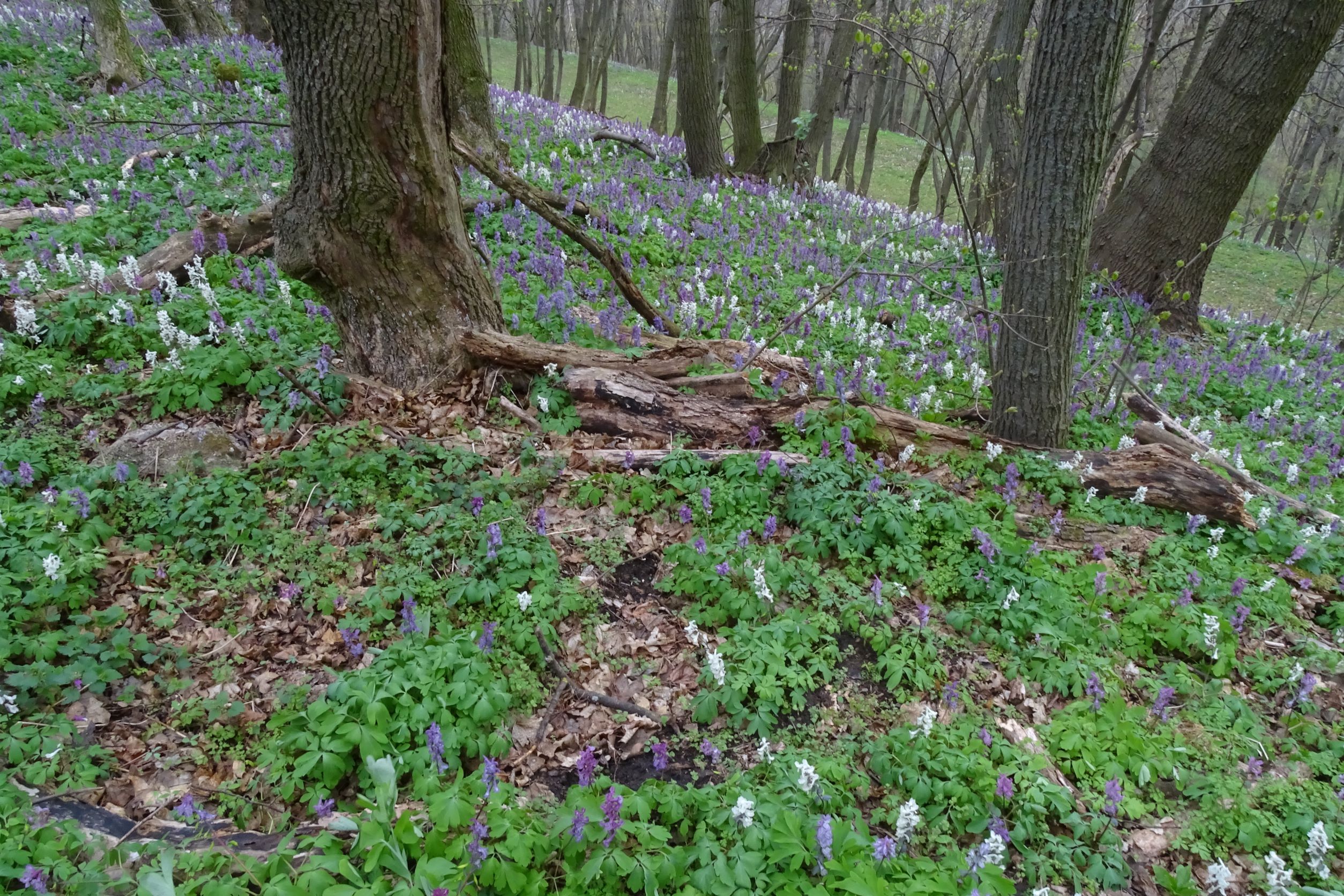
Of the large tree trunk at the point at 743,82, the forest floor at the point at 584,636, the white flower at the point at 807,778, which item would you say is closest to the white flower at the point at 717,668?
the forest floor at the point at 584,636

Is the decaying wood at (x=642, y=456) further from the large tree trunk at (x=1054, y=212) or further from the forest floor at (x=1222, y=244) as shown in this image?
the forest floor at (x=1222, y=244)

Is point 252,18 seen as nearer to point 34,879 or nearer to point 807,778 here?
point 34,879

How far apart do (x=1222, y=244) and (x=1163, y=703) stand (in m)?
29.6

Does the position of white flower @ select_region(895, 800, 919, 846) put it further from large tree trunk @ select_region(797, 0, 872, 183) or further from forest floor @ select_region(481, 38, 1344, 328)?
large tree trunk @ select_region(797, 0, 872, 183)

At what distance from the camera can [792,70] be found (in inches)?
539

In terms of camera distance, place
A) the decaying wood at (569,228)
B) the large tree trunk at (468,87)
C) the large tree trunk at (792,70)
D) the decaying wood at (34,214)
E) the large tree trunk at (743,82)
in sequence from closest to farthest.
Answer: the decaying wood at (569,228) → the decaying wood at (34,214) → the large tree trunk at (468,87) → the large tree trunk at (743,82) → the large tree trunk at (792,70)

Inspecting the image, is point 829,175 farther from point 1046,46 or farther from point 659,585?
point 659,585

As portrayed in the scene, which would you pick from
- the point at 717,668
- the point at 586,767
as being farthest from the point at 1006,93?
the point at 586,767

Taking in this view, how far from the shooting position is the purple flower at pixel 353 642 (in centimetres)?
349

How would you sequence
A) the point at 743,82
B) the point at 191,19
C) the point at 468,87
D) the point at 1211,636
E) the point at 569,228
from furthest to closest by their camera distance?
the point at 191,19
the point at 743,82
the point at 468,87
the point at 569,228
the point at 1211,636

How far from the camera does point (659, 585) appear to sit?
4.29 meters

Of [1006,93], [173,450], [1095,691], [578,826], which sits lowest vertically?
[578,826]

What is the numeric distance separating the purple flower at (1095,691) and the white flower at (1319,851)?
2.83ft

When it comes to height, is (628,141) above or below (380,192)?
above
